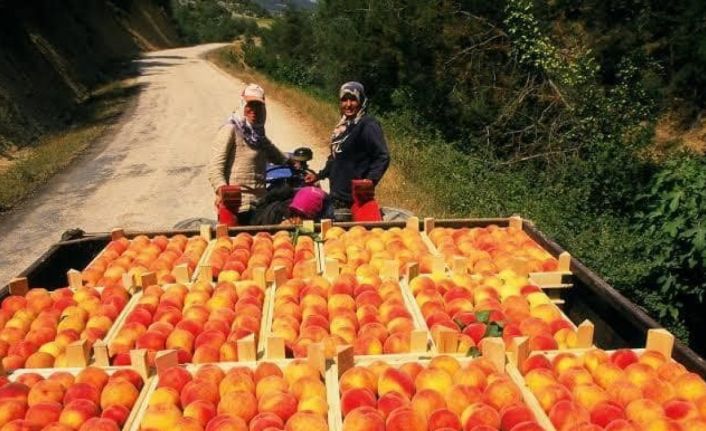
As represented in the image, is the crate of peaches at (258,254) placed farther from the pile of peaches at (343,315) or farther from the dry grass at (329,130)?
the dry grass at (329,130)

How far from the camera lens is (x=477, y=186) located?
9070 mm

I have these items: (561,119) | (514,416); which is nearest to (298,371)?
(514,416)

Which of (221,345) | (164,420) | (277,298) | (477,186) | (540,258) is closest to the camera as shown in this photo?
(164,420)

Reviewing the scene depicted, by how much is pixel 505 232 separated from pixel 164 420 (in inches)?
115

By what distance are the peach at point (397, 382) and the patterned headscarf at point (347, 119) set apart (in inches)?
117

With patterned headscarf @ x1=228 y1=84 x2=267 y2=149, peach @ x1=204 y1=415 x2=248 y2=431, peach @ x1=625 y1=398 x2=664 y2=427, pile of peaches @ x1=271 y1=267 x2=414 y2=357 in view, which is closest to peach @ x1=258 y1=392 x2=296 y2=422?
peach @ x1=204 y1=415 x2=248 y2=431

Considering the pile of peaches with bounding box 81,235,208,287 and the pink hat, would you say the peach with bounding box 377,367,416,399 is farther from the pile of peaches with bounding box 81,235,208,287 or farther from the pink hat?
the pink hat

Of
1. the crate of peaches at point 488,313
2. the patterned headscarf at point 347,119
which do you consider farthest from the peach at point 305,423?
the patterned headscarf at point 347,119

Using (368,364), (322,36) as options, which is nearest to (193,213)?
(368,364)

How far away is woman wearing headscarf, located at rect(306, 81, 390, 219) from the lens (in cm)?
504

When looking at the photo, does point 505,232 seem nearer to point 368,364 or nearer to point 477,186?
point 368,364

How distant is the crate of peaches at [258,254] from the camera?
12.0ft

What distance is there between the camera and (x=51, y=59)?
23.2m

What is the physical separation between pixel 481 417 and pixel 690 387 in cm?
87
